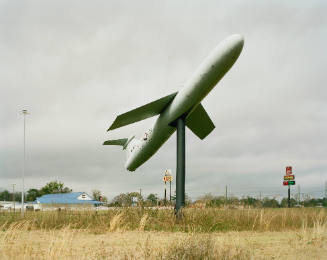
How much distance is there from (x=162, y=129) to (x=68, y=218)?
5197 mm

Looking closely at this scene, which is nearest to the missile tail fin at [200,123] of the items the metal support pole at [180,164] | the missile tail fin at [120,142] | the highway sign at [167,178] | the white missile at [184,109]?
the white missile at [184,109]

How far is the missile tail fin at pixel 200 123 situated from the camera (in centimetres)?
1531

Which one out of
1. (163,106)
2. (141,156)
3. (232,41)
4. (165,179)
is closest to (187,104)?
(163,106)

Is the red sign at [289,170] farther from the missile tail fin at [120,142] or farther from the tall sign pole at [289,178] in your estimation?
the missile tail fin at [120,142]

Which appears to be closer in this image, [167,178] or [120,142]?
[120,142]

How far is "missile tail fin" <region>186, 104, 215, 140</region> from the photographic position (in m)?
15.3

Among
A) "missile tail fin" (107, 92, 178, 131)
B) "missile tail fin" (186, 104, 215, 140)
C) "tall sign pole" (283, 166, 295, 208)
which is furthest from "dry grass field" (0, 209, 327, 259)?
"tall sign pole" (283, 166, 295, 208)

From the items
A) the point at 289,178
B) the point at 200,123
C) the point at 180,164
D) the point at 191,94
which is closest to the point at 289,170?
the point at 289,178

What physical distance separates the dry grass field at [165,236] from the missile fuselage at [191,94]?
3462 millimetres

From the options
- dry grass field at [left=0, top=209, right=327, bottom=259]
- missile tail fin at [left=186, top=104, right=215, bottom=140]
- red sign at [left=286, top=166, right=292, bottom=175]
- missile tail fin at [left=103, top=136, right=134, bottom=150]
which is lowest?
dry grass field at [left=0, top=209, right=327, bottom=259]

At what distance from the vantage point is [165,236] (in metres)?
9.03

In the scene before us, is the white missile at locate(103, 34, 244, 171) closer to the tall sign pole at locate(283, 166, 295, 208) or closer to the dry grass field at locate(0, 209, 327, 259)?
the dry grass field at locate(0, 209, 327, 259)

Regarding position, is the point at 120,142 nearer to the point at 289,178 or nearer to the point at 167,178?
the point at 167,178

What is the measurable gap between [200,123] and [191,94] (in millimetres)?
3875
